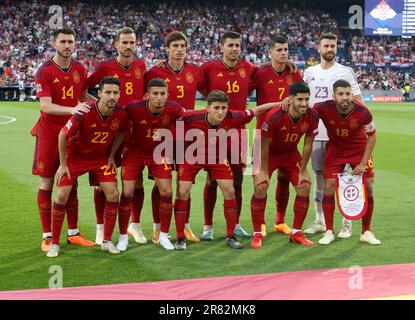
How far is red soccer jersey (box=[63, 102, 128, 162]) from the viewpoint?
5682mm

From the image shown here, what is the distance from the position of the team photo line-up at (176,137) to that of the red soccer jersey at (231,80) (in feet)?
0.04

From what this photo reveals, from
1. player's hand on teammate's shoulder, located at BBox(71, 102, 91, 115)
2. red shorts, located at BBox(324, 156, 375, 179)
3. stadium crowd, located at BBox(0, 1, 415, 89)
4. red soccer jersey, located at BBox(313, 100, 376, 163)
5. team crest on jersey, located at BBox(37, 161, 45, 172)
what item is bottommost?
red shorts, located at BBox(324, 156, 375, 179)

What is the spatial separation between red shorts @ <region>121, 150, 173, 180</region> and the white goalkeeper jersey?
1.92 meters

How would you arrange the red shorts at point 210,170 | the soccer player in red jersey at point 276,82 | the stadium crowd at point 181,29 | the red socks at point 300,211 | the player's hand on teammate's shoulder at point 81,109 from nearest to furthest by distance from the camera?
the player's hand on teammate's shoulder at point 81,109, the red shorts at point 210,170, the red socks at point 300,211, the soccer player in red jersey at point 276,82, the stadium crowd at point 181,29

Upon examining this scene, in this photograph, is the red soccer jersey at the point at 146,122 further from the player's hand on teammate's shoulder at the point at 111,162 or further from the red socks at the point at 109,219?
the red socks at the point at 109,219

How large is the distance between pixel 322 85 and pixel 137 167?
2362 millimetres

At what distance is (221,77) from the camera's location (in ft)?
21.6

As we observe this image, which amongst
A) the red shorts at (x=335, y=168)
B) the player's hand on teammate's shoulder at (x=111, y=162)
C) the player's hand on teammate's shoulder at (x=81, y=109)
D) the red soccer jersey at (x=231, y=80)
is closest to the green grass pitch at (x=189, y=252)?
the red shorts at (x=335, y=168)

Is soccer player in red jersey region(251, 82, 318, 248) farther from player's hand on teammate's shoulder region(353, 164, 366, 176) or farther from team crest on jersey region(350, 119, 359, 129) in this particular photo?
player's hand on teammate's shoulder region(353, 164, 366, 176)

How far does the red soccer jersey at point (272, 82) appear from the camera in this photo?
6.68 m

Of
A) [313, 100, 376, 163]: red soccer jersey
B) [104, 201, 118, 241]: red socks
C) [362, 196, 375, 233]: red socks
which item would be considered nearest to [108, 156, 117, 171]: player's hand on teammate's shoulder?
[104, 201, 118, 241]: red socks
